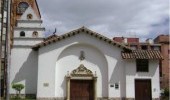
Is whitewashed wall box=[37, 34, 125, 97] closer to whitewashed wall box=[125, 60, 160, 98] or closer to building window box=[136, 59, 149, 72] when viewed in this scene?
whitewashed wall box=[125, 60, 160, 98]

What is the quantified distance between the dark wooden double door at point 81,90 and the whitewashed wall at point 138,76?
3919 mm

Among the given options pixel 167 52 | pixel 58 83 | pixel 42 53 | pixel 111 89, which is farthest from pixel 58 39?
pixel 167 52

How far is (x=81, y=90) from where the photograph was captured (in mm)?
38656

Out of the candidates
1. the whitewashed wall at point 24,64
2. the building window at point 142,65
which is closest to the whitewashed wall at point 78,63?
the building window at point 142,65

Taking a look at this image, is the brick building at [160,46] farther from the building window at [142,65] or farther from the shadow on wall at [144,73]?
the building window at [142,65]

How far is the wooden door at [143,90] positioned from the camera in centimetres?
3875

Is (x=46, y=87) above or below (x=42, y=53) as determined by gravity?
below

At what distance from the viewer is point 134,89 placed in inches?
1516

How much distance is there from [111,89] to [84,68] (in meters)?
3.63

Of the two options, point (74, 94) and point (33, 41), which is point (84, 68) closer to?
point (74, 94)

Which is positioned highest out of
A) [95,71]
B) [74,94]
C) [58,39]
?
[58,39]

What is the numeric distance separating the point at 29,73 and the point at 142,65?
12.4m

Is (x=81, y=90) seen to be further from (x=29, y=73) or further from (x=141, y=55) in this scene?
(x=141, y=55)

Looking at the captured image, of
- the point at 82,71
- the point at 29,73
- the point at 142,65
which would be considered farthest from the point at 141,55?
the point at 29,73
